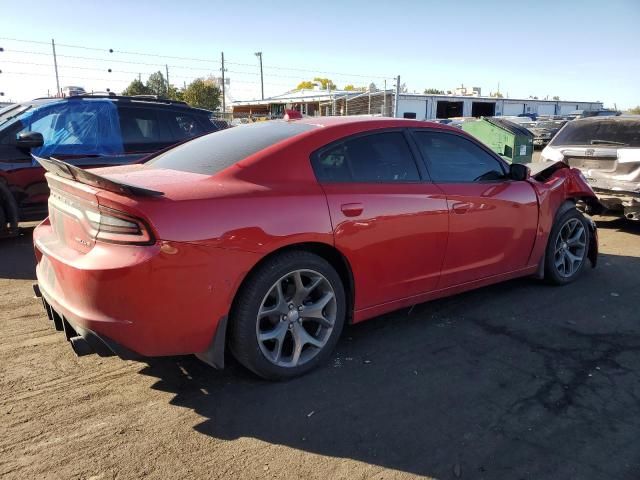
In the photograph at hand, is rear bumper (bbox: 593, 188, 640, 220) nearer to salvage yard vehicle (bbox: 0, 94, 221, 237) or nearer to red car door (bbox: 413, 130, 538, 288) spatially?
red car door (bbox: 413, 130, 538, 288)

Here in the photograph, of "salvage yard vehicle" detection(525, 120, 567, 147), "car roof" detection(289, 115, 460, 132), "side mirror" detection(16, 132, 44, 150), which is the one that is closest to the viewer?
"car roof" detection(289, 115, 460, 132)

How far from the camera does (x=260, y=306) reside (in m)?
2.92

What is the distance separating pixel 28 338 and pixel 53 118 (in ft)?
13.1

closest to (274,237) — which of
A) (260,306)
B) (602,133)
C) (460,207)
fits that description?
(260,306)

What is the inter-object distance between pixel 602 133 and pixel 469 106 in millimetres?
46504

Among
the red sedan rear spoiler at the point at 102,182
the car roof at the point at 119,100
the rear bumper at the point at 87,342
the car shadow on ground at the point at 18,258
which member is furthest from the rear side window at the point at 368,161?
→ the car roof at the point at 119,100

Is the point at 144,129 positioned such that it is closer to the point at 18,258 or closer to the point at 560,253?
the point at 18,258

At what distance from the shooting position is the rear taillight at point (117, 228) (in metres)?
2.56

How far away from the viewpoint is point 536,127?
26.8 metres

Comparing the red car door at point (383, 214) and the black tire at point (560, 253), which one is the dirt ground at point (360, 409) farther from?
the black tire at point (560, 253)

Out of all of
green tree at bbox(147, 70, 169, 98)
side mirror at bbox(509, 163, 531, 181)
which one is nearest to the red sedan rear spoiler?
side mirror at bbox(509, 163, 531, 181)

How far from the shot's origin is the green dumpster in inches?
523

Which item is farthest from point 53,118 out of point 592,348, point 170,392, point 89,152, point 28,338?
point 592,348

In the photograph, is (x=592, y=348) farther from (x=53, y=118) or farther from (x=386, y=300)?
(x=53, y=118)
